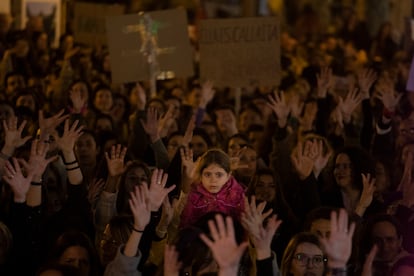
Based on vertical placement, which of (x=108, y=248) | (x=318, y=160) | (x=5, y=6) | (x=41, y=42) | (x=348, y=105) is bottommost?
(x=108, y=248)

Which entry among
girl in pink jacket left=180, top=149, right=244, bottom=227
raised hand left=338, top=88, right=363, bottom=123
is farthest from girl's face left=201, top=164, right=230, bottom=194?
raised hand left=338, top=88, right=363, bottom=123

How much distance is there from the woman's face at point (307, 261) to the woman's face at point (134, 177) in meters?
1.76

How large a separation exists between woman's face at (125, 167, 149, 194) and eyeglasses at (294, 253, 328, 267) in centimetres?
177

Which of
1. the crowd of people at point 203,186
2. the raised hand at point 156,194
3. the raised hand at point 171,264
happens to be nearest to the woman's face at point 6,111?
the crowd of people at point 203,186

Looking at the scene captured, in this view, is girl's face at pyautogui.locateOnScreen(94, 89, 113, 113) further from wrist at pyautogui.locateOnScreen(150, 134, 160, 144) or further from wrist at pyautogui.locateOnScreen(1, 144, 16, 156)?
wrist at pyautogui.locateOnScreen(1, 144, 16, 156)

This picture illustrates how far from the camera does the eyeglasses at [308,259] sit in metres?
6.14

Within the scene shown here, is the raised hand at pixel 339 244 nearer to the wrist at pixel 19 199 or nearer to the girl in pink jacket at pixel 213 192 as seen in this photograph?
the girl in pink jacket at pixel 213 192

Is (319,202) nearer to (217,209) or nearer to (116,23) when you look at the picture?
(217,209)

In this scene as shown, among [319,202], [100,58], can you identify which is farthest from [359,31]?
[319,202]

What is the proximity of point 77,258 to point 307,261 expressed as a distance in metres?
1.24

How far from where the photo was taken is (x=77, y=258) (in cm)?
614

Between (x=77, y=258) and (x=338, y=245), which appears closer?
(x=338, y=245)

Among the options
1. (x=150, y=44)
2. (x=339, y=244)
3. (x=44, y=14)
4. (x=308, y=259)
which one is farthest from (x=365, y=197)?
(x=44, y=14)

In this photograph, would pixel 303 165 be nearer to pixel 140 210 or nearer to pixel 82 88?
pixel 140 210
